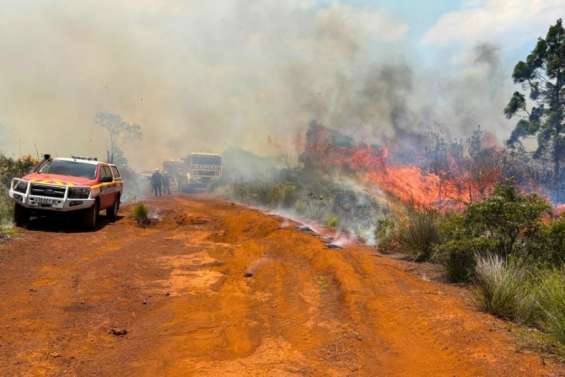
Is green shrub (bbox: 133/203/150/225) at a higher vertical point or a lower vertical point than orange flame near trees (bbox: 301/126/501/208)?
lower

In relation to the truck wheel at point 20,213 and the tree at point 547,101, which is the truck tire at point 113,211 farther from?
the tree at point 547,101

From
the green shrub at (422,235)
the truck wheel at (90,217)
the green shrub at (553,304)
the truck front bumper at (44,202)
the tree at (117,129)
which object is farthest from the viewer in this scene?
the tree at (117,129)

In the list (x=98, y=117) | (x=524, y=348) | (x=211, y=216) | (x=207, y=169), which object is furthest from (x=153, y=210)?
(x=98, y=117)

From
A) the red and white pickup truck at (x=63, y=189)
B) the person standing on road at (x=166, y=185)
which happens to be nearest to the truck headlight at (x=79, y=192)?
the red and white pickup truck at (x=63, y=189)

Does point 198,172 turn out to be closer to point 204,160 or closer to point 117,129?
point 204,160

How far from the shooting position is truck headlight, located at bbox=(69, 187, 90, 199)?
12.2 m

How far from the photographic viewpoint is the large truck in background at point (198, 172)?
39.7m

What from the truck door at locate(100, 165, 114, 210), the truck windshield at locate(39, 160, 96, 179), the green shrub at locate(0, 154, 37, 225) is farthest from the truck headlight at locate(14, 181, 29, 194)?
the truck door at locate(100, 165, 114, 210)

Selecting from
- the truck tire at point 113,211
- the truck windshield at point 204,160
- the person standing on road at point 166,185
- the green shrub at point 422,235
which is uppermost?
the green shrub at point 422,235

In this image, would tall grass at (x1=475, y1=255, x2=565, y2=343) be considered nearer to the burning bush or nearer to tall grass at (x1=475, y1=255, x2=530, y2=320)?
tall grass at (x1=475, y1=255, x2=530, y2=320)

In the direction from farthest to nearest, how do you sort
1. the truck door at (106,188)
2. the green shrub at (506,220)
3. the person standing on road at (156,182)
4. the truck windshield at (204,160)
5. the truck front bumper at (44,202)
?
the truck windshield at (204,160) → the person standing on road at (156,182) → the truck door at (106,188) → the truck front bumper at (44,202) → the green shrub at (506,220)

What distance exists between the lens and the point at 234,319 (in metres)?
5.80

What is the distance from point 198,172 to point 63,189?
28.3 meters

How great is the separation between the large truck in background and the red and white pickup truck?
25.5 m
